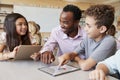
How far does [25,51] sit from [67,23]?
0.62 meters

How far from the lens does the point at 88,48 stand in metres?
1.51


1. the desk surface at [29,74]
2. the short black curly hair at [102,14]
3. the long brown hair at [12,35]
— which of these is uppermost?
the short black curly hair at [102,14]

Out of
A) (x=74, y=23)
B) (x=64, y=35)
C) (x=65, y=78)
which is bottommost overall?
(x=65, y=78)

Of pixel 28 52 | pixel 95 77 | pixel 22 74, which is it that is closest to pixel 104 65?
pixel 95 77

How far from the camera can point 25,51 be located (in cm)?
135

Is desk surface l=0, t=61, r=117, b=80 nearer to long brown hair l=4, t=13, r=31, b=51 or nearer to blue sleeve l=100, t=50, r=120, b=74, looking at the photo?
blue sleeve l=100, t=50, r=120, b=74

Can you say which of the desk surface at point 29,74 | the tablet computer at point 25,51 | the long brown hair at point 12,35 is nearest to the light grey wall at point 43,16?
the long brown hair at point 12,35

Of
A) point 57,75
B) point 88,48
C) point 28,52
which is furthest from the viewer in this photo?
point 88,48

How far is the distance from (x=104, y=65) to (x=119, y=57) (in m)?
0.10

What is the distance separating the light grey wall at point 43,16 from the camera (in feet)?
18.0

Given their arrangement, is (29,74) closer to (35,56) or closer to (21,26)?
(35,56)

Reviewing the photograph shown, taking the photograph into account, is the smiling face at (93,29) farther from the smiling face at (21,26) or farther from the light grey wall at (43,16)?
the light grey wall at (43,16)

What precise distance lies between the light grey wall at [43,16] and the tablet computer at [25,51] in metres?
4.15

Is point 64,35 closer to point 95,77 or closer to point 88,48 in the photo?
point 88,48
